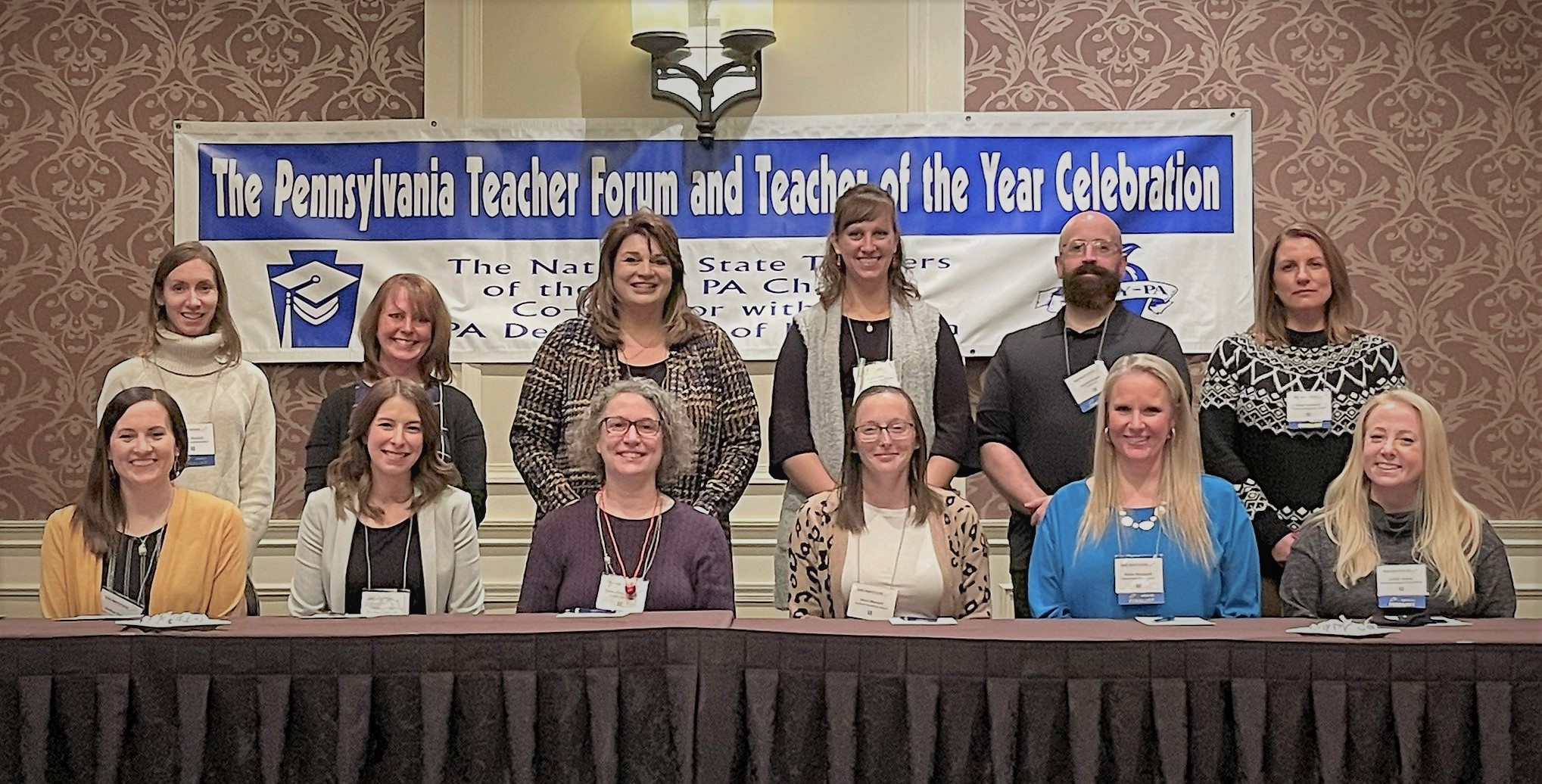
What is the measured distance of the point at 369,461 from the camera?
116 inches

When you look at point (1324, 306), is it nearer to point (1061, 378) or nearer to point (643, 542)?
point (1061, 378)

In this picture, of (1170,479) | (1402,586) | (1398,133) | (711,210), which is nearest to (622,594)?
(1170,479)

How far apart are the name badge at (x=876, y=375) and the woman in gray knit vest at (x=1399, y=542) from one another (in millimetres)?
860

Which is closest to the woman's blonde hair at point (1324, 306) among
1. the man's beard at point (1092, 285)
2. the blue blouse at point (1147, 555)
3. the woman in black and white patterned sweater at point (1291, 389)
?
the woman in black and white patterned sweater at point (1291, 389)

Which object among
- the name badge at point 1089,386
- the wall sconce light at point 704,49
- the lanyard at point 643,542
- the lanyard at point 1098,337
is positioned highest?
the wall sconce light at point 704,49

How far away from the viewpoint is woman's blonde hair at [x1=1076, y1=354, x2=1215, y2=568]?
108 inches

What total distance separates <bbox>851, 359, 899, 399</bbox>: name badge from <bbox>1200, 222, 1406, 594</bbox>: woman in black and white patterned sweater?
2.17 feet

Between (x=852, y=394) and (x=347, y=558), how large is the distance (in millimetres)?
1084

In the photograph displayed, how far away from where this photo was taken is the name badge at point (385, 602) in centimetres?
275

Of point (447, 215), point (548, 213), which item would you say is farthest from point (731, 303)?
point (447, 215)

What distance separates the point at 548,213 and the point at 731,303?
57 centimetres

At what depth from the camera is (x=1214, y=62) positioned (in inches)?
165

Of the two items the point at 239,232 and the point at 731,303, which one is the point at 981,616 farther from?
the point at 239,232

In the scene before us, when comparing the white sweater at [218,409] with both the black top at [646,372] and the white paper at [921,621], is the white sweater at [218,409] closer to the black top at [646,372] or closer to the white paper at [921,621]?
the black top at [646,372]
